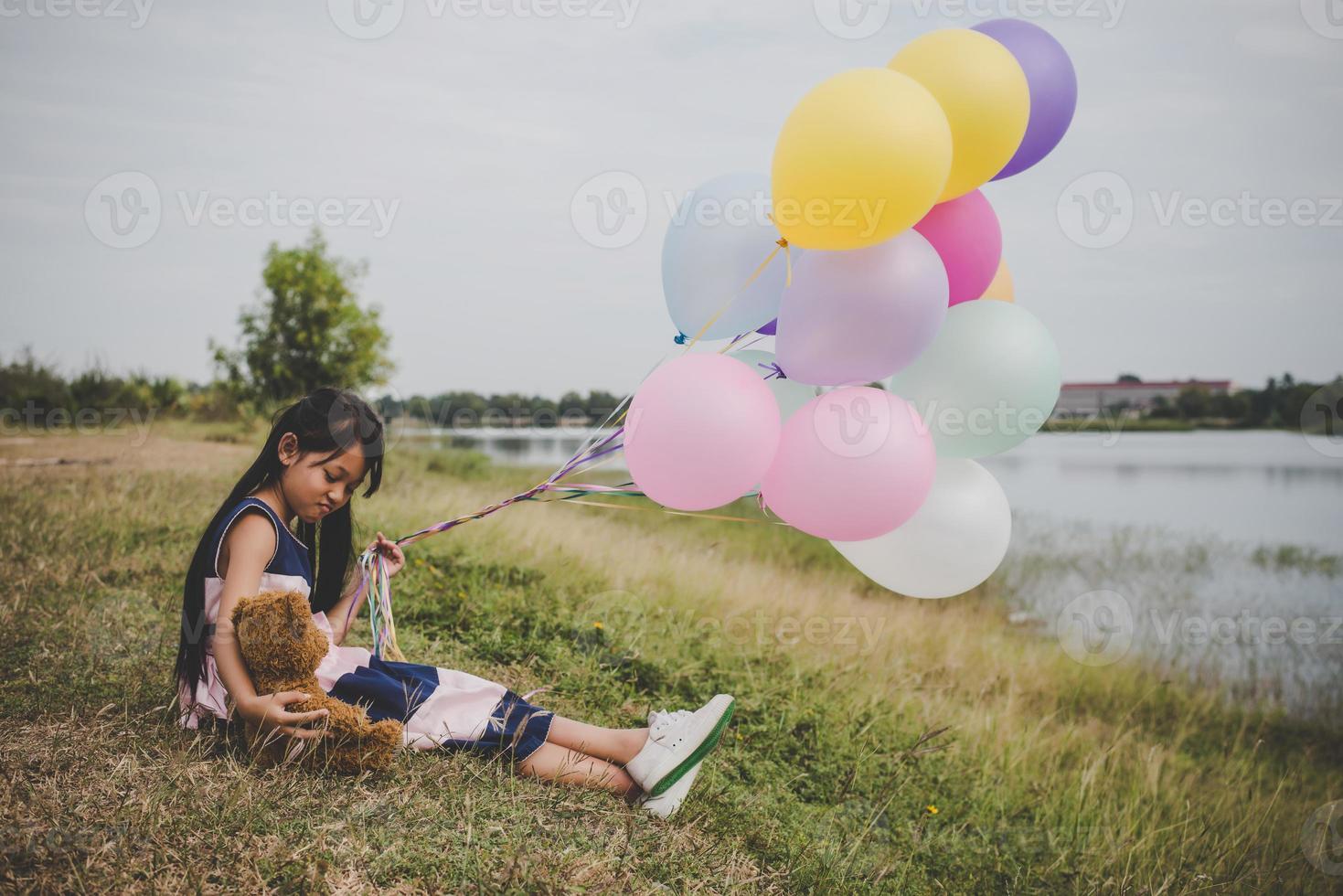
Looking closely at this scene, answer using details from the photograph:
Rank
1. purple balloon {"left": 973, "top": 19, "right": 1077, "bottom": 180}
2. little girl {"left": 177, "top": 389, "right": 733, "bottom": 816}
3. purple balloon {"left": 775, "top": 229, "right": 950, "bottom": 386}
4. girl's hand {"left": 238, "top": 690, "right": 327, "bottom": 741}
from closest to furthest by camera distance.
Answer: girl's hand {"left": 238, "top": 690, "right": 327, "bottom": 741}
purple balloon {"left": 775, "top": 229, "right": 950, "bottom": 386}
little girl {"left": 177, "top": 389, "right": 733, "bottom": 816}
purple balloon {"left": 973, "top": 19, "right": 1077, "bottom": 180}

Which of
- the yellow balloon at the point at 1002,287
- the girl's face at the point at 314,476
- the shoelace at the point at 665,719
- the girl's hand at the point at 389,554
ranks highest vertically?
the yellow balloon at the point at 1002,287

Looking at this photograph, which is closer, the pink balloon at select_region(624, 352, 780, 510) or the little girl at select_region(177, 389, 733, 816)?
the pink balloon at select_region(624, 352, 780, 510)

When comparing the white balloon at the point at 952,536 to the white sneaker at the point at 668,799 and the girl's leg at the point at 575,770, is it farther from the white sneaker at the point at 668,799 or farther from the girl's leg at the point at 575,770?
the girl's leg at the point at 575,770

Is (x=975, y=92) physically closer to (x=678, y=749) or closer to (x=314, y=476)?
(x=678, y=749)

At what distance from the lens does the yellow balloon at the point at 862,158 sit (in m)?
2.19

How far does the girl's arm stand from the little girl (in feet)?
0.07

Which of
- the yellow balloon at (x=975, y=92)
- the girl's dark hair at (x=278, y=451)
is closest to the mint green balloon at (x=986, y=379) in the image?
the yellow balloon at (x=975, y=92)

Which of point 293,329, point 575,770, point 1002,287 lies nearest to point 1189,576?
point 1002,287

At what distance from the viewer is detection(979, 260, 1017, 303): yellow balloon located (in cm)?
289

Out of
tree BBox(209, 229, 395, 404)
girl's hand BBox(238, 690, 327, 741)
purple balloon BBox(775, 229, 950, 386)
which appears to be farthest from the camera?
tree BBox(209, 229, 395, 404)

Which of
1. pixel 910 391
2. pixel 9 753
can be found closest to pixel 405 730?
pixel 9 753

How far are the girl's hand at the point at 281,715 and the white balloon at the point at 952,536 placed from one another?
1.79 metres

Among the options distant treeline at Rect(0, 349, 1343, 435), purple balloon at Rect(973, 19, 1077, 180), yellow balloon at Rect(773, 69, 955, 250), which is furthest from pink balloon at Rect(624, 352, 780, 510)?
distant treeline at Rect(0, 349, 1343, 435)

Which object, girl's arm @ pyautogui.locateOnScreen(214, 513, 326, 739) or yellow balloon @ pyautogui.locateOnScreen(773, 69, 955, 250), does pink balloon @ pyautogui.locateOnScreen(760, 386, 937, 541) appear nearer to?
yellow balloon @ pyautogui.locateOnScreen(773, 69, 955, 250)
